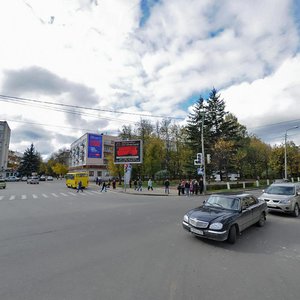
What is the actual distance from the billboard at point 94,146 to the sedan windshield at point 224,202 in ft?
212

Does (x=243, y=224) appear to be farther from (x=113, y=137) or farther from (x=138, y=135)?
(x=113, y=137)

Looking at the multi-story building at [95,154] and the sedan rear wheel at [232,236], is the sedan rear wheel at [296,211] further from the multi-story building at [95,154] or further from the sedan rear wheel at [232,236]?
the multi-story building at [95,154]

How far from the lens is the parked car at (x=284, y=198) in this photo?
9375mm

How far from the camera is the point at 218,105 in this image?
40.2 m

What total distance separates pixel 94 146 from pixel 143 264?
222 ft

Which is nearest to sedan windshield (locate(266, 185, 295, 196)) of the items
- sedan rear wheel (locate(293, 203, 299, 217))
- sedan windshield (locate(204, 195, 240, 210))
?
sedan rear wheel (locate(293, 203, 299, 217))

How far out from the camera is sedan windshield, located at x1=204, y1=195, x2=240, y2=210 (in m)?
6.44

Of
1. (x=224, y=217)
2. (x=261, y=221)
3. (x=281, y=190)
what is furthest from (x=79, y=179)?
(x=224, y=217)

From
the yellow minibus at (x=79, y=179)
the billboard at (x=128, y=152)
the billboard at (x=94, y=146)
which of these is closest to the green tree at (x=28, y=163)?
the billboard at (x=94, y=146)

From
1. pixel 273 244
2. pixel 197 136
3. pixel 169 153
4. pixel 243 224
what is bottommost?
pixel 273 244

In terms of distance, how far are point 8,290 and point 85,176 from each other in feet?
95.7

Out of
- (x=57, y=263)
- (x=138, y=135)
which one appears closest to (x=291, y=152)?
(x=138, y=135)

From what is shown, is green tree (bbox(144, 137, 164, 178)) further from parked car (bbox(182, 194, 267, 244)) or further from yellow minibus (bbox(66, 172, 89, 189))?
parked car (bbox(182, 194, 267, 244))

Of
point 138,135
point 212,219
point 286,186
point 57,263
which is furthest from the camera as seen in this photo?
point 138,135
